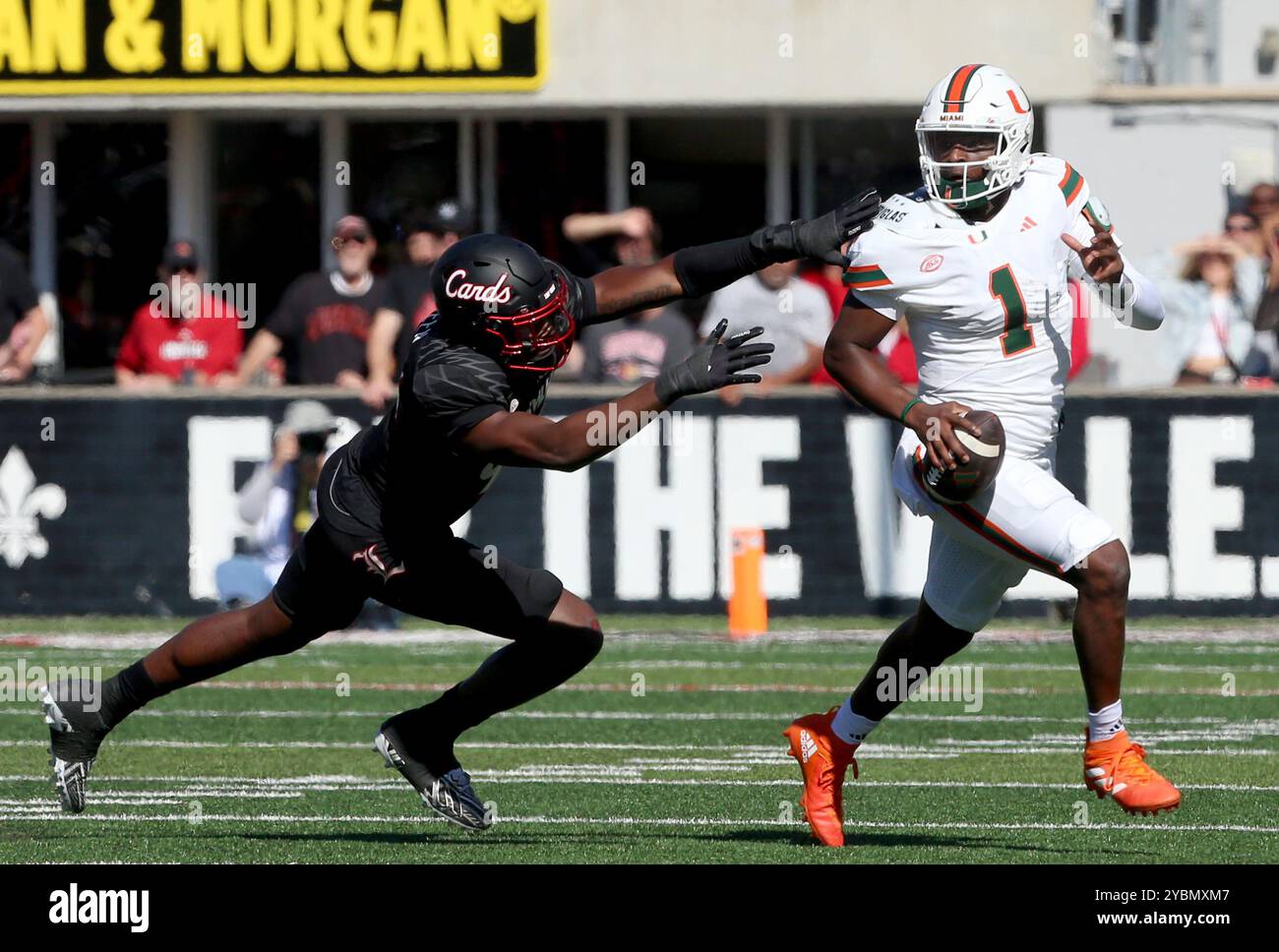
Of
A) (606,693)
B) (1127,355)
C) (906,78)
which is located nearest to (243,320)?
(906,78)

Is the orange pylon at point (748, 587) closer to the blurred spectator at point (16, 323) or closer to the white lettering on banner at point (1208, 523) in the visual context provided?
the white lettering on banner at point (1208, 523)

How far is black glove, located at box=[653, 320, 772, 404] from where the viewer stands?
5.98 m

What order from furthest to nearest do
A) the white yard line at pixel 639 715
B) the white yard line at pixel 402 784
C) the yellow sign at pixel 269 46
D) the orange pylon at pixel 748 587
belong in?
the yellow sign at pixel 269 46
the orange pylon at pixel 748 587
the white yard line at pixel 639 715
the white yard line at pixel 402 784

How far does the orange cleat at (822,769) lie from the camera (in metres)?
6.88

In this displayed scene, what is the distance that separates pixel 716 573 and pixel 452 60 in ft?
14.9

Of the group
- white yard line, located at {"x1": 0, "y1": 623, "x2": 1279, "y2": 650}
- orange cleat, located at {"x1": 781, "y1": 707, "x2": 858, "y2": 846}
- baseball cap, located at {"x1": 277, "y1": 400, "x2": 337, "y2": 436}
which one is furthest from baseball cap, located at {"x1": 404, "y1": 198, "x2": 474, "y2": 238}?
orange cleat, located at {"x1": 781, "y1": 707, "x2": 858, "y2": 846}

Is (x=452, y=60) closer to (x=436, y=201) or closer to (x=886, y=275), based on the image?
(x=436, y=201)

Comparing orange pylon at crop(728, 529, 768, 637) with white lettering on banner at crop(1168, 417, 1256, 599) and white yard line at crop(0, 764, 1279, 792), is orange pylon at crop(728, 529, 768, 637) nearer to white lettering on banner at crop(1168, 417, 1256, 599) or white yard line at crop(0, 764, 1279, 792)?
white lettering on banner at crop(1168, 417, 1256, 599)

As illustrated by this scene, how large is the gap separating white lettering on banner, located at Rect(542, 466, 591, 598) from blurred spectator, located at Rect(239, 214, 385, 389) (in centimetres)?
131

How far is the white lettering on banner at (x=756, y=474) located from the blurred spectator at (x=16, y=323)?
13.7ft

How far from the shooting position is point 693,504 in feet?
44.8

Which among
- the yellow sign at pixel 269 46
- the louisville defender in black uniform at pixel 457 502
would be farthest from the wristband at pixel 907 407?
the yellow sign at pixel 269 46

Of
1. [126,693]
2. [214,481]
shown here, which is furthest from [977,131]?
[214,481]

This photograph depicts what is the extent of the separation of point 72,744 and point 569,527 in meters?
6.69
